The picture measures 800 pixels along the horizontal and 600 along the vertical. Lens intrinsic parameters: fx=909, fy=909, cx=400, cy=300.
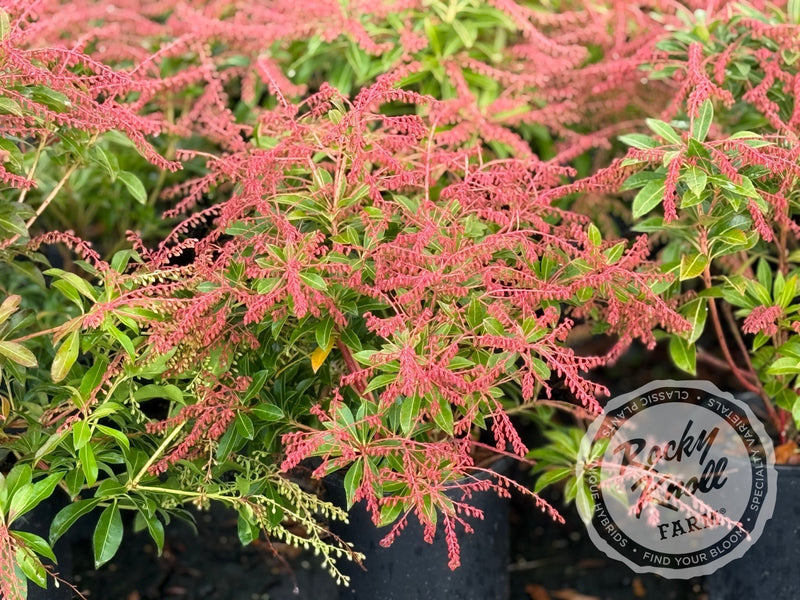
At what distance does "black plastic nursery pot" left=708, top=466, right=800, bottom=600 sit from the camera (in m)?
1.78

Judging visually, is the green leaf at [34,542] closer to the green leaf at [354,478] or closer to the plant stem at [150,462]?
the plant stem at [150,462]

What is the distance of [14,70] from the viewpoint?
60.4 inches

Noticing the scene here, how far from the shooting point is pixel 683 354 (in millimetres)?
1800

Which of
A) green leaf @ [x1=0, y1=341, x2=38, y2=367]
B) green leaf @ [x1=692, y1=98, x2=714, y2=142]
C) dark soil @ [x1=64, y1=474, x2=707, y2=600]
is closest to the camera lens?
green leaf @ [x1=0, y1=341, x2=38, y2=367]

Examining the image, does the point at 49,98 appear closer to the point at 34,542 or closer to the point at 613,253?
the point at 34,542

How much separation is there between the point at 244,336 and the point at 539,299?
51 cm

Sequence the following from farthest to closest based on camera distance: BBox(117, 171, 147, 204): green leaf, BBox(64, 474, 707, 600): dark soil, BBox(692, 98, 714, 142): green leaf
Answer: BBox(64, 474, 707, 600): dark soil → BBox(117, 171, 147, 204): green leaf → BBox(692, 98, 714, 142): green leaf

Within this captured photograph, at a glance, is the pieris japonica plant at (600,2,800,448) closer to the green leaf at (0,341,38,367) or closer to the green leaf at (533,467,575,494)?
the green leaf at (533,467,575,494)

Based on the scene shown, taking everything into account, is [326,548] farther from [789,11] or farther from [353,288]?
[789,11]

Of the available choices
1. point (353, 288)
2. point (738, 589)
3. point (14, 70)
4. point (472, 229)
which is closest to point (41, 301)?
point (14, 70)

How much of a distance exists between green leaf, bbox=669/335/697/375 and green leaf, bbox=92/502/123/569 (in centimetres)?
108

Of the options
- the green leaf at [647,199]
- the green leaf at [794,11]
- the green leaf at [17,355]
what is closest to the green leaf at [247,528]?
the green leaf at [17,355]

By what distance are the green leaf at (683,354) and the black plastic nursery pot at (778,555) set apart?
0.27 m

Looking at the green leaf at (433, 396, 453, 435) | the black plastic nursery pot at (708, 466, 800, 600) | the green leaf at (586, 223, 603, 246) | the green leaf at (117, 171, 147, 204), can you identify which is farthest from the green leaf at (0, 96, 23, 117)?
the black plastic nursery pot at (708, 466, 800, 600)
